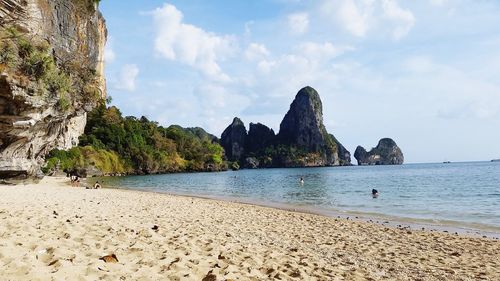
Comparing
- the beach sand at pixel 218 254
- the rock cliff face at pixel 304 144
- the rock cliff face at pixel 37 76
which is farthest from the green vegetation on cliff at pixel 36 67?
the rock cliff face at pixel 304 144

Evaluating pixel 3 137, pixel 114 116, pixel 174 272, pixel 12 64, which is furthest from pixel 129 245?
pixel 114 116

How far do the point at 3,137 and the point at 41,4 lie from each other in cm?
924

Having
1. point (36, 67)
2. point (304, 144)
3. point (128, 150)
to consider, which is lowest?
point (128, 150)

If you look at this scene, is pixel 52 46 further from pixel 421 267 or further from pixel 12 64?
pixel 421 267

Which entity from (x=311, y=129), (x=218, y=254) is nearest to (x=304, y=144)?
(x=311, y=129)

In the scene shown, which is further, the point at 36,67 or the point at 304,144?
the point at 304,144

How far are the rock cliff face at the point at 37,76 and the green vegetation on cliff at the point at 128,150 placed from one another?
32.2 metres

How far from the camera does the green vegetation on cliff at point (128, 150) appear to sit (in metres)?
73.5

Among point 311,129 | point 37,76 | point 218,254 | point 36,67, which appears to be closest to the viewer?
point 218,254

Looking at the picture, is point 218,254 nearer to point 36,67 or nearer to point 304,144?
point 36,67

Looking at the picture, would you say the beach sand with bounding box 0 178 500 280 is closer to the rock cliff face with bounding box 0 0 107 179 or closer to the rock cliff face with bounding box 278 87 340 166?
the rock cliff face with bounding box 0 0 107 179

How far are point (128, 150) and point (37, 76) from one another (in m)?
75.1

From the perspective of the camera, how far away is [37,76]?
74.3 ft

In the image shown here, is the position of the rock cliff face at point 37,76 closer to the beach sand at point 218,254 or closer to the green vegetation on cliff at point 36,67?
the green vegetation on cliff at point 36,67
